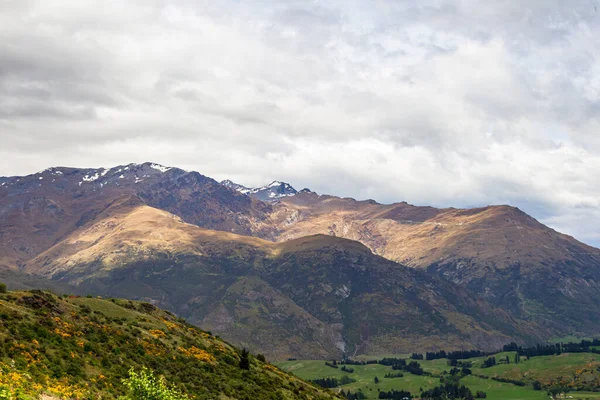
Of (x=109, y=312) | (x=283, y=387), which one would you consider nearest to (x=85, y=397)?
(x=109, y=312)

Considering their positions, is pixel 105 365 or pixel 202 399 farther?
pixel 202 399

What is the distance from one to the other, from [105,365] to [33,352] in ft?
39.6

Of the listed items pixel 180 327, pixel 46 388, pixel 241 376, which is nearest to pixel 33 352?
pixel 46 388


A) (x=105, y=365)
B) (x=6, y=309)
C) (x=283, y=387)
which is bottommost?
(x=283, y=387)

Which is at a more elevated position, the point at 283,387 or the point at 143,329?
the point at 143,329

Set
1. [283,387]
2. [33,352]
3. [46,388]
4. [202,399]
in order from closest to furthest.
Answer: [46,388], [33,352], [202,399], [283,387]

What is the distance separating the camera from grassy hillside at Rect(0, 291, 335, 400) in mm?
75000

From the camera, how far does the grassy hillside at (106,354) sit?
7500 cm

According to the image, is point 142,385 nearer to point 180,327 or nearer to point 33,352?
point 33,352

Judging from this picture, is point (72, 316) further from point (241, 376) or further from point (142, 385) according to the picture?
point (142, 385)

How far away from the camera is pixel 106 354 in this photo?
91.2m

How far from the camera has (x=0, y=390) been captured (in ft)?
171

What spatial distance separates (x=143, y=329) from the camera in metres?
113

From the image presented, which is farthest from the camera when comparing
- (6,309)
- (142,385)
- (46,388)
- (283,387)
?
(283,387)
